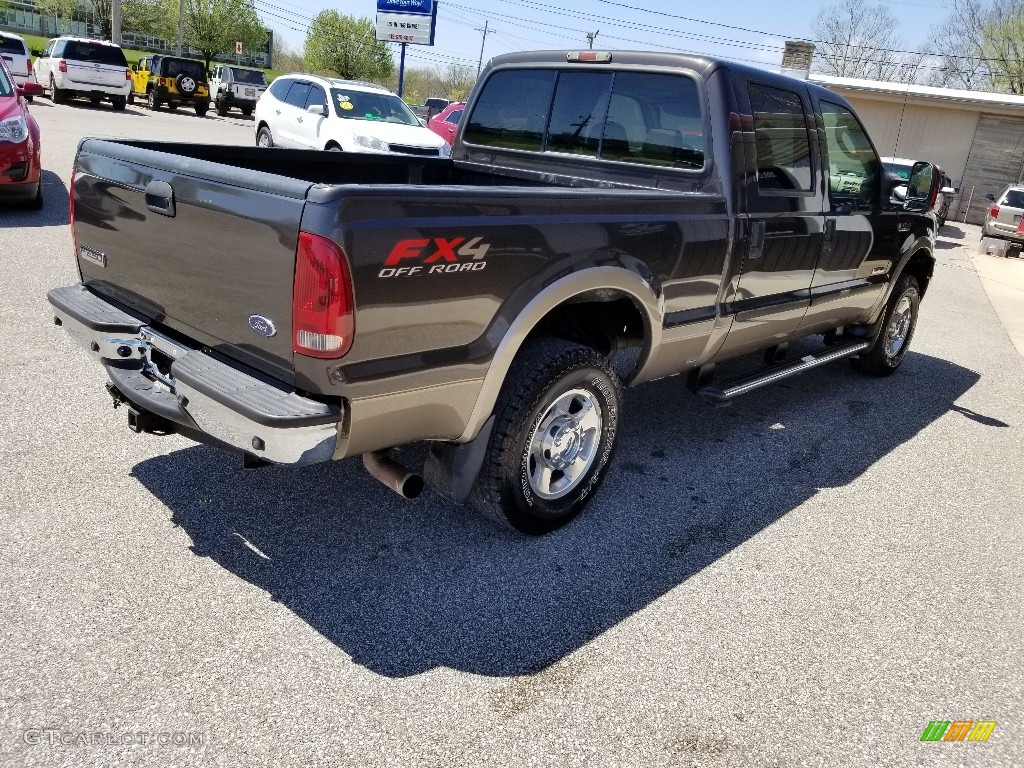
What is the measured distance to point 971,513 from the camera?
433 cm

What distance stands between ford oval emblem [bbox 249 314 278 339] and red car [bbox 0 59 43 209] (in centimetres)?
739

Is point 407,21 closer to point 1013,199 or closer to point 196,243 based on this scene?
point 1013,199

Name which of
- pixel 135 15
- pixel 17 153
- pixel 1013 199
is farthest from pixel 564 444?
pixel 135 15

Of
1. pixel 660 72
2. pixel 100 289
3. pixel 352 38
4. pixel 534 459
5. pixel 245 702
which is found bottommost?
pixel 245 702

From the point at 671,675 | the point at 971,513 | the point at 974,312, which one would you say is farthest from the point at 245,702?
the point at 974,312

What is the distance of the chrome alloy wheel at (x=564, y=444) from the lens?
11.2 feet

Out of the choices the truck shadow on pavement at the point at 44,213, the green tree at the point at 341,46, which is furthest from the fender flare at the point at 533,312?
the green tree at the point at 341,46

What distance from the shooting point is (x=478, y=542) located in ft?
11.4

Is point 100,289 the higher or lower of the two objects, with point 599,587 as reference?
higher

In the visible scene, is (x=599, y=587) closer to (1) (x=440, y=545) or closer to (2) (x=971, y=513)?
(1) (x=440, y=545)

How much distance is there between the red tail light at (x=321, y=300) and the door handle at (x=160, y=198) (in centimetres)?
74

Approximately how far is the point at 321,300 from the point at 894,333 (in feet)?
17.7

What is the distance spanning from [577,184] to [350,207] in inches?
84.2

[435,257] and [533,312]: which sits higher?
[435,257]
